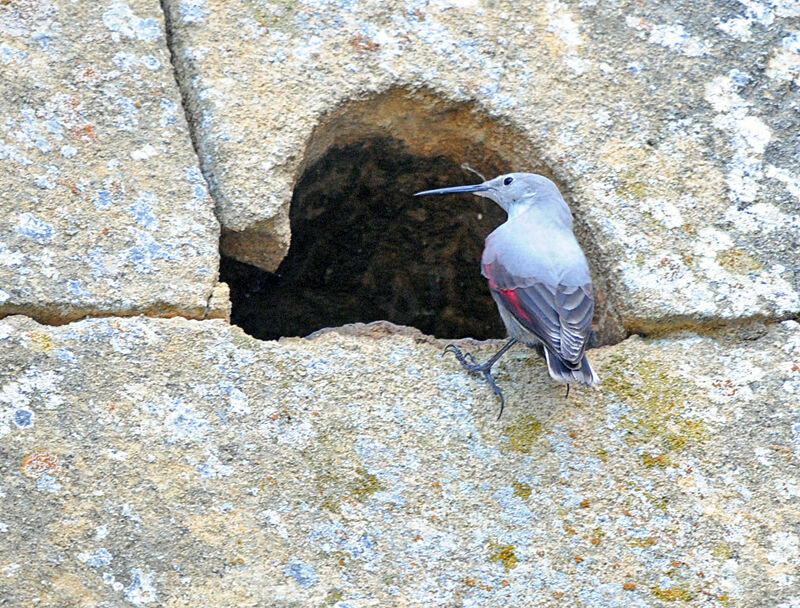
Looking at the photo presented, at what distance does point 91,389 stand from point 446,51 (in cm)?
150

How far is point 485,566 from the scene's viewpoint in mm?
2795

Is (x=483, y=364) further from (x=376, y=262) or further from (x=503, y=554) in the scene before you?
(x=376, y=262)

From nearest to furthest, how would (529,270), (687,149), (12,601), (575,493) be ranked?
(12,601), (575,493), (529,270), (687,149)

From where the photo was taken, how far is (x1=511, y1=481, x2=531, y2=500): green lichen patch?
2904 millimetres

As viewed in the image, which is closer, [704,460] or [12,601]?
[12,601]

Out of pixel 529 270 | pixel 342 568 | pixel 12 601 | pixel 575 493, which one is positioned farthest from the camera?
pixel 529 270

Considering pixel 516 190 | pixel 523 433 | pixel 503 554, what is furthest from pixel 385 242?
pixel 503 554

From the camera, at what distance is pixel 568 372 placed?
9.59 ft

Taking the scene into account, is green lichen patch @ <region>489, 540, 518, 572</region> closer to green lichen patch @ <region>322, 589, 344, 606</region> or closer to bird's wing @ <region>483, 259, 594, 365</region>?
green lichen patch @ <region>322, 589, 344, 606</region>

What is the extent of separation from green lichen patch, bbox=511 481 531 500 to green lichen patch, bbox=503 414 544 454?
90 millimetres

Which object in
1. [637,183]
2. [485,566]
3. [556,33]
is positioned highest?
[556,33]

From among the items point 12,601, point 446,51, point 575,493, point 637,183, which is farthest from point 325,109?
point 12,601

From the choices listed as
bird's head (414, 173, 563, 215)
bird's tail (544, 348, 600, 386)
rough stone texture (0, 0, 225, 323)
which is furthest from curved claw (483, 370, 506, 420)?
rough stone texture (0, 0, 225, 323)

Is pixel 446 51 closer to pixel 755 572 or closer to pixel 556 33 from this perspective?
pixel 556 33
